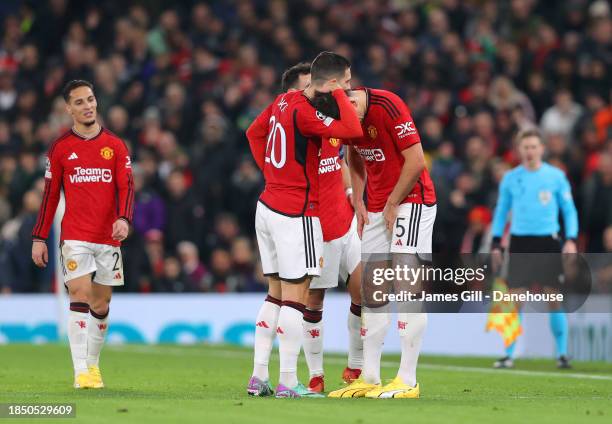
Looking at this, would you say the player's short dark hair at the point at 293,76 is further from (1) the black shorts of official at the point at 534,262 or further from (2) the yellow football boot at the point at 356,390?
(1) the black shorts of official at the point at 534,262

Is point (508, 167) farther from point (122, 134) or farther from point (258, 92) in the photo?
point (122, 134)

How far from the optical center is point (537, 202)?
47.5 ft

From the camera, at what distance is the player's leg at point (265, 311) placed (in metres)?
10.3

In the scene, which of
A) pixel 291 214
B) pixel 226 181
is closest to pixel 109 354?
pixel 226 181

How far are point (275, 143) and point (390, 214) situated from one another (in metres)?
1.02

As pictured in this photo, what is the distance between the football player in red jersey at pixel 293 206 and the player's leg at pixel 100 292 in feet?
6.05

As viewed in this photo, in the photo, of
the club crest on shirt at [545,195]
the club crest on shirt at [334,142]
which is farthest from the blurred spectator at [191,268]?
the club crest on shirt at [334,142]

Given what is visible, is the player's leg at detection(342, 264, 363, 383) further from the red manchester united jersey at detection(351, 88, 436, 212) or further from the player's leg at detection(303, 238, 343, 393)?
the red manchester united jersey at detection(351, 88, 436, 212)

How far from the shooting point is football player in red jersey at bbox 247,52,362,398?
9875 mm

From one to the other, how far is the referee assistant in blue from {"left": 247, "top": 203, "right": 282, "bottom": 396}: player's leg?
4.40 metres

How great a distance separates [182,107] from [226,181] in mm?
1829

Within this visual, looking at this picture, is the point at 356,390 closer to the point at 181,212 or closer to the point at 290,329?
the point at 290,329

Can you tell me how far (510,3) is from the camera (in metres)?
23.9

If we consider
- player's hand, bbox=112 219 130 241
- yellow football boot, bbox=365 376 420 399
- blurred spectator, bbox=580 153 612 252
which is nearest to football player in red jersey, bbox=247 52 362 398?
yellow football boot, bbox=365 376 420 399
